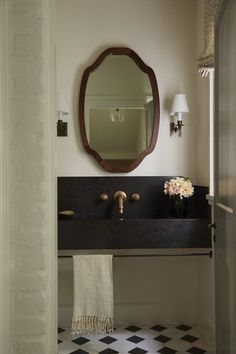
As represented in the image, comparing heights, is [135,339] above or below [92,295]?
below

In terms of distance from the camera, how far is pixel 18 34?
1.62m

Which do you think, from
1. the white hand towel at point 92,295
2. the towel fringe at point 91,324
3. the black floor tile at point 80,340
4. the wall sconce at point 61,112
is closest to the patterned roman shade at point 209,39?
the wall sconce at point 61,112

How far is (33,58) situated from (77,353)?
1.90 meters

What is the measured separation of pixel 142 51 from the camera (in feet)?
9.90

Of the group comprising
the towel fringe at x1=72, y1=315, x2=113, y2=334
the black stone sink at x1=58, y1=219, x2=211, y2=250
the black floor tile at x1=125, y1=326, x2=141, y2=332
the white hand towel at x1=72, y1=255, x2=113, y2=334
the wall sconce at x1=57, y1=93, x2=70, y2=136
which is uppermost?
the wall sconce at x1=57, y1=93, x2=70, y2=136

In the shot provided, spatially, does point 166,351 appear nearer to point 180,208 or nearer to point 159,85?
point 180,208

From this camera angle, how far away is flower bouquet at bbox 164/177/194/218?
9.11 ft

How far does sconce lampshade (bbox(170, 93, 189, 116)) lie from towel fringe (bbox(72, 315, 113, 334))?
1568 millimetres

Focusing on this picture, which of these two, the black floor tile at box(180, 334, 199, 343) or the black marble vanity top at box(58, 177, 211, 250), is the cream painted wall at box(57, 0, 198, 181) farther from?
the black floor tile at box(180, 334, 199, 343)

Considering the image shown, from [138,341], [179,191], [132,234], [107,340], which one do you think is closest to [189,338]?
[138,341]

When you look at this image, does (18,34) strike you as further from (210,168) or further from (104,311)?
(104,311)

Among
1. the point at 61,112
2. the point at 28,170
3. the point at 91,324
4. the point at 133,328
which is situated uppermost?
the point at 61,112

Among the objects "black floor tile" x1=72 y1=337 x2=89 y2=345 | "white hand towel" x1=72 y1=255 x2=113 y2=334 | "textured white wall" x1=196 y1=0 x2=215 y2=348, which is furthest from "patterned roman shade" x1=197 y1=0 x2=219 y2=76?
"black floor tile" x1=72 y1=337 x2=89 y2=345

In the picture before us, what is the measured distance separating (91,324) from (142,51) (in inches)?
81.1
